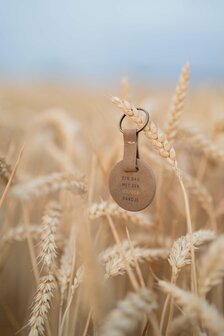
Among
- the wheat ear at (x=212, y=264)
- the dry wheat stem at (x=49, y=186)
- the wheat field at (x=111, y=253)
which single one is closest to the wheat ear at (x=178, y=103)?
the wheat field at (x=111, y=253)

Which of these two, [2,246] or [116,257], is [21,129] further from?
[116,257]

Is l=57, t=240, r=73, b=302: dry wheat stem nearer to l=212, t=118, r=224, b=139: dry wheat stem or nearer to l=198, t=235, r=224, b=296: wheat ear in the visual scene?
l=198, t=235, r=224, b=296: wheat ear

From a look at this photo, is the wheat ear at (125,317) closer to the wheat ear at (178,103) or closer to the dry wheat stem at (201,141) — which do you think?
the wheat ear at (178,103)

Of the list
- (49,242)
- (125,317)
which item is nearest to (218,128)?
(49,242)

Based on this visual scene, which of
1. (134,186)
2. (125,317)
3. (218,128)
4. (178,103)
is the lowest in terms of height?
(125,317)

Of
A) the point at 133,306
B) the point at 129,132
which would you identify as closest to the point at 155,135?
the point at 129,132

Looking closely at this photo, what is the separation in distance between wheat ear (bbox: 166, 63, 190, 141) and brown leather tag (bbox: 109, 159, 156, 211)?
0.20m

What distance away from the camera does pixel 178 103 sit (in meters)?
0.79

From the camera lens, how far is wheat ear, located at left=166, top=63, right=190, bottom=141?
0.77 m

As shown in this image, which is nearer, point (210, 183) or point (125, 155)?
point (125, 155)

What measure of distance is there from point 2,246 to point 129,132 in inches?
15.2

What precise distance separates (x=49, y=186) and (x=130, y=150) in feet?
0.52

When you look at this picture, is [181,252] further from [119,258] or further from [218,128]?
[218,128]

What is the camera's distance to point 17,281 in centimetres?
112
